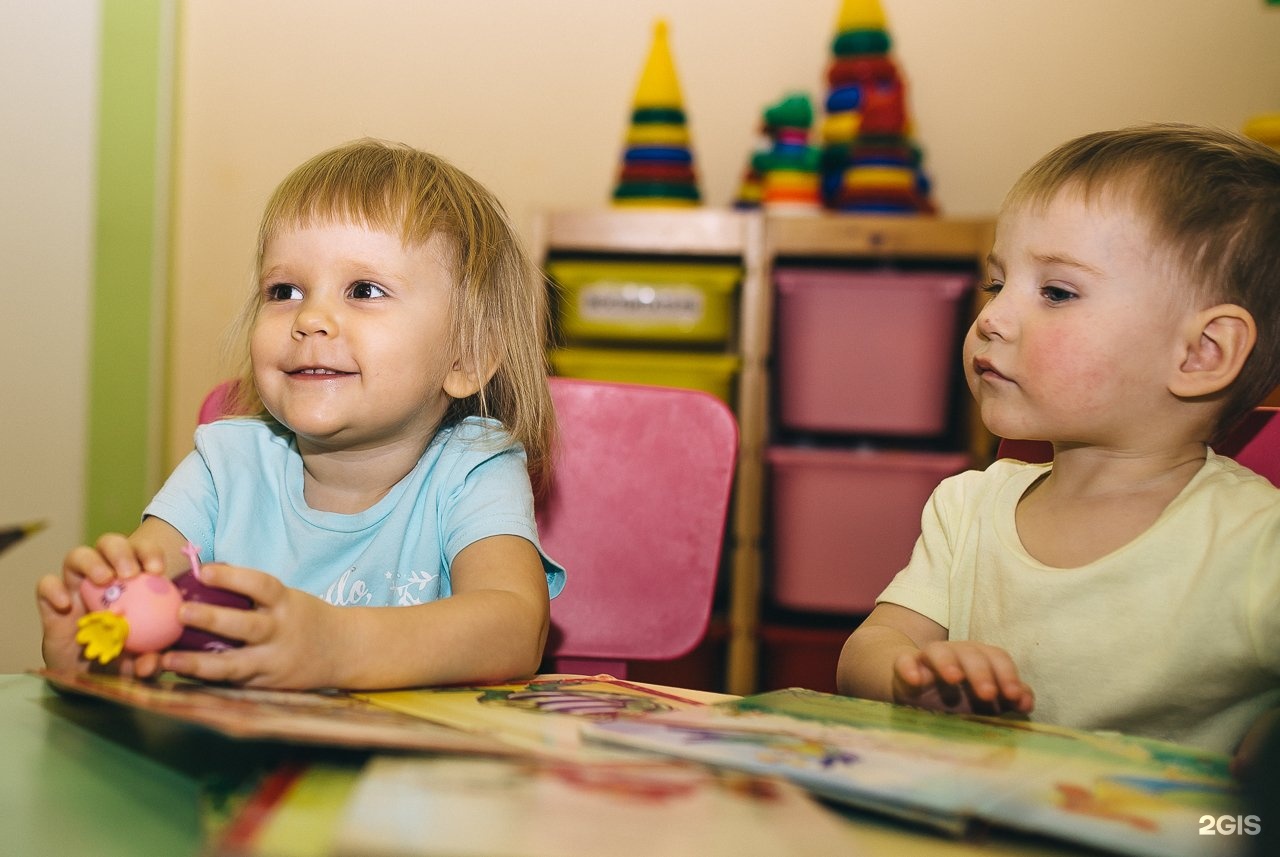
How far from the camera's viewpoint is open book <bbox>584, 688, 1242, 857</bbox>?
388 mm

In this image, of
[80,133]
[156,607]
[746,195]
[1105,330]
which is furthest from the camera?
[746,195]

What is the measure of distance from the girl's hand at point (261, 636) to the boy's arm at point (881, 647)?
34 cm

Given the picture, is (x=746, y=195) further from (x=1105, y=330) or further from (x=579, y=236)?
(x=1105, y=330)

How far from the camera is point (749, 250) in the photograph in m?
2.16

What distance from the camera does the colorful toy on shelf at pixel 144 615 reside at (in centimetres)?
55

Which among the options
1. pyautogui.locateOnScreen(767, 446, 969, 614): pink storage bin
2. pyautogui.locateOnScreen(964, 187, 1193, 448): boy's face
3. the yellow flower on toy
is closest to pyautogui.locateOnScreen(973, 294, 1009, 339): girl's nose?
pyautogui.locateOnScreen(964, 187, 1193, 448): boy's face

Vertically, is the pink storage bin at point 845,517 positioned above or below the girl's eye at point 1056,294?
below

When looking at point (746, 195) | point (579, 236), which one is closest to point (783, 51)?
point (746, 195)

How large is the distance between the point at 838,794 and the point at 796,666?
6.00 ft

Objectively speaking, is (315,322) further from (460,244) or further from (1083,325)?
(1083,325)

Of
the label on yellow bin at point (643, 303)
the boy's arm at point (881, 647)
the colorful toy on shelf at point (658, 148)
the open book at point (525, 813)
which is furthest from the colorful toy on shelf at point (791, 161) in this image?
the open book at point (525, 813)

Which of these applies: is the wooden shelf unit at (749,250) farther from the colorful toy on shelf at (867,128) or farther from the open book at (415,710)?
the open book at (415,710)

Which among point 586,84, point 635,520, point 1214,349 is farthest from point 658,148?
point 1214,349

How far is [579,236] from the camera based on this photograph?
2201 millimetres
